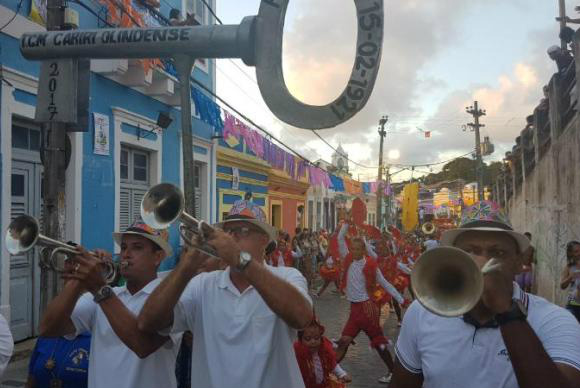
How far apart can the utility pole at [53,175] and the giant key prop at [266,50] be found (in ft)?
3.09

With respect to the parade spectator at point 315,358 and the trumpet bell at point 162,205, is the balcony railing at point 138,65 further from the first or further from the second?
the trumpet bell at point 162,205

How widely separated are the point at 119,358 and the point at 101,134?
737 centimetres

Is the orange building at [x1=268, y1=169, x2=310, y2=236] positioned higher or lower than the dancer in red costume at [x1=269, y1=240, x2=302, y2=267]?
higher

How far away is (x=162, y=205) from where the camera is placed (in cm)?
239

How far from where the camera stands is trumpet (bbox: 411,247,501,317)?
5.38 feet

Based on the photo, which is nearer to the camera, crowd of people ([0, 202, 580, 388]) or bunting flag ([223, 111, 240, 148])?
crowd of people ([0, 202, 580, 388])

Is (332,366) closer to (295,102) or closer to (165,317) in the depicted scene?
(165,317)

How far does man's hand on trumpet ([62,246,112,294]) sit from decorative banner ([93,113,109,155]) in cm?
715

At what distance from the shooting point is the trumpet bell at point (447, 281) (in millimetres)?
1640

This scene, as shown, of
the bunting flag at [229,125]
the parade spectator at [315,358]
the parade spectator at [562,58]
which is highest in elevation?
the parade spectator at [562,58]

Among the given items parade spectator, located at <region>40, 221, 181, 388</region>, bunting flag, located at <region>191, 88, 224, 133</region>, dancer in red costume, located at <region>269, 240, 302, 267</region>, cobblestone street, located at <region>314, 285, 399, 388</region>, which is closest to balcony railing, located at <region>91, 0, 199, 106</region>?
bunting flag, located at <region>191, 88, 224, 133</region>

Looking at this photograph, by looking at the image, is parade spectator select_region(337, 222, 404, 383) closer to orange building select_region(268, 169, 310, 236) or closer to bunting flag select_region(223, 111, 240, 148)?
bunting flag select_region(223, 111, 240, 148)

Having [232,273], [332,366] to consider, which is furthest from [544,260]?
[232,273]

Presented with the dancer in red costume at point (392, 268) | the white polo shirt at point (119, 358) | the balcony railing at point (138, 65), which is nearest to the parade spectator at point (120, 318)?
the white polo shirt at point (119, 358)
